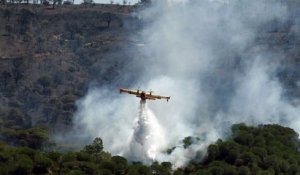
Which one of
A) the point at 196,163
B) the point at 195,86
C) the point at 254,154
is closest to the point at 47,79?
the point at 195,86

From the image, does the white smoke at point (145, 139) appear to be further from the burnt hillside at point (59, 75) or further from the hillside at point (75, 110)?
the burnt hillside at point (59, 75)

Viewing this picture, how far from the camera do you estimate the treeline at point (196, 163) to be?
91.2 metres

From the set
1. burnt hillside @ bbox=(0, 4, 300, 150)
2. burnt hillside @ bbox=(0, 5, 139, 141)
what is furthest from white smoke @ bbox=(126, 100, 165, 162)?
burnt hillside @ bbox=(0, 5, 139, 141)

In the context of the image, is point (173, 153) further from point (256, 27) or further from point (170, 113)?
point (256, 27)

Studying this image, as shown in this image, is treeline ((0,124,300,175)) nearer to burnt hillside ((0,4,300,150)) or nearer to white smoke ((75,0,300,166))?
white smoke ((75,0,300,166))

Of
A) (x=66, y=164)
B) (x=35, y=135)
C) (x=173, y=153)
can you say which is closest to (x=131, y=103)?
(x=35, y=135)

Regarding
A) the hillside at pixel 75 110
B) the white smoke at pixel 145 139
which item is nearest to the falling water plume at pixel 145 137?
the white smoke at pixel 145 139

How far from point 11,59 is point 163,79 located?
60.8 metres

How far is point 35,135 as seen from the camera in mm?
126062

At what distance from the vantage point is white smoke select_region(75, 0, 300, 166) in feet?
377

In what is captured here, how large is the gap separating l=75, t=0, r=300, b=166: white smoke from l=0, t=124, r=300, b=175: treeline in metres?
5.11

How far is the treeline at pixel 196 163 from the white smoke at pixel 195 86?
5106 mm

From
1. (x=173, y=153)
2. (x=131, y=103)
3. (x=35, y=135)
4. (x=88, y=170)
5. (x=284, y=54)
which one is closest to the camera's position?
(x=88, y=170)

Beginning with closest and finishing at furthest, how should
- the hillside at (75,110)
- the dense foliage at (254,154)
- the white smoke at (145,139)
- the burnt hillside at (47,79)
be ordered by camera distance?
the hillside at (75,110), the dense foliage at (254,154), the white smoke at (145,139), the burnt hillside at (47,79)
